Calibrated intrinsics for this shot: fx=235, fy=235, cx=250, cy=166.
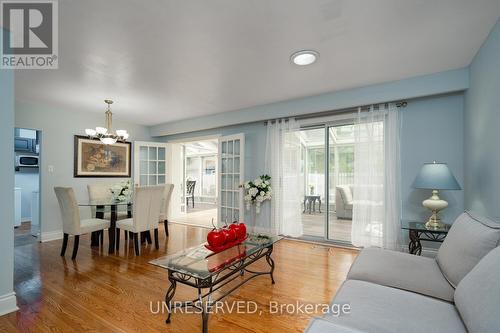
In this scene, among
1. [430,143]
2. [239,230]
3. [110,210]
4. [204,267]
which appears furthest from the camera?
[110,210]

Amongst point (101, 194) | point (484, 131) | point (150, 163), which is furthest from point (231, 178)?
point (484, 131)

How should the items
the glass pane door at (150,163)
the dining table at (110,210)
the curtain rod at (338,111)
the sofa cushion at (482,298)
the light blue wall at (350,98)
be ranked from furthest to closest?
the glass pane door at (150,163) < the dining table at (110,210) < the curtain rod at (338,111) < the light blue wall at (350,98) < the sofa cushion at (482,298)

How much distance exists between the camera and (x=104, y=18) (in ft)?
6.07

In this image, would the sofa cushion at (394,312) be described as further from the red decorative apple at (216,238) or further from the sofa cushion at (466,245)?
the red decorative apple at (216,238)

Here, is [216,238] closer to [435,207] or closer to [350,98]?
[435,207]

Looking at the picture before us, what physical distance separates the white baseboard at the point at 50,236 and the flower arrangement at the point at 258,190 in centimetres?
344

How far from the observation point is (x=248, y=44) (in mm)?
2248

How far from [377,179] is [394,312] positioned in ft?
8.24

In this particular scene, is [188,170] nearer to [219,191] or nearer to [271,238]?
[219,191]

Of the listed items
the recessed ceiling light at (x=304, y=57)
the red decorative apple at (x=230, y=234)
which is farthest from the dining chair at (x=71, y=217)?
the recessed ceiling light at (x=304, y=57)

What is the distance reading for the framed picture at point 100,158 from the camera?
4598mm

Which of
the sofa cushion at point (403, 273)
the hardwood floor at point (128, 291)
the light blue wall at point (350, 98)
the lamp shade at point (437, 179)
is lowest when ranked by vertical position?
the hardwood floor at point (128, 291)

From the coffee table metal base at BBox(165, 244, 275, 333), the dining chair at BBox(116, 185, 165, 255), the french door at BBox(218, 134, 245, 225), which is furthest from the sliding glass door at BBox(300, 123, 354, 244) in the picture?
the dining chair at BBox(116, 185, 165, 255)

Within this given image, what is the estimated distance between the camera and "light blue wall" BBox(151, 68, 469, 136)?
2834 mm
